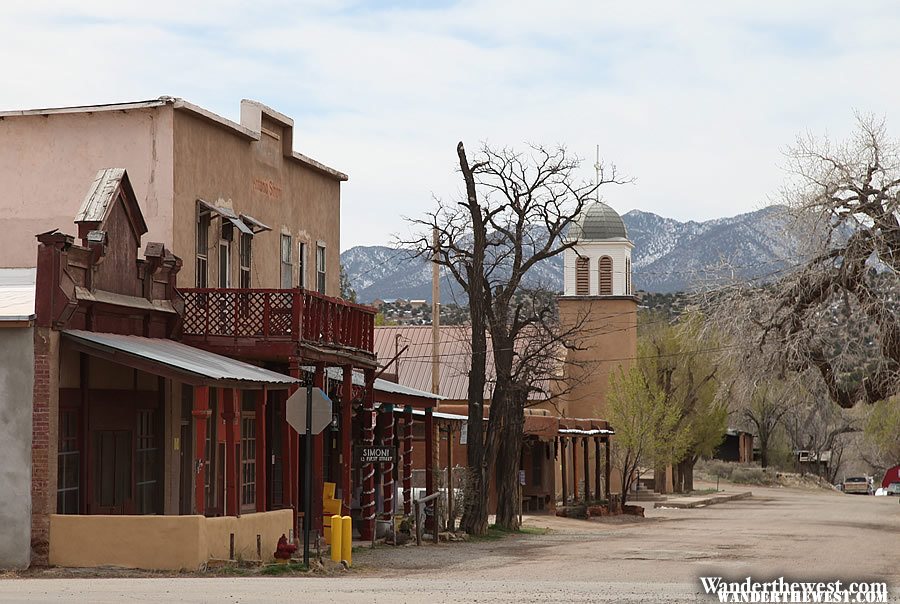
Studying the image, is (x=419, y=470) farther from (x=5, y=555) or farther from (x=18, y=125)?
(x=5, y=555)

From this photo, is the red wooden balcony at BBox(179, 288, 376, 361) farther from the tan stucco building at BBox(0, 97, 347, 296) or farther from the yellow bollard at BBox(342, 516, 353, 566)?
the yellow bollard at BBox(342, 516, 353, 566)

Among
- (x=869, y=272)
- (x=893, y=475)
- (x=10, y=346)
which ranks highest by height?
(x=869, y=272)

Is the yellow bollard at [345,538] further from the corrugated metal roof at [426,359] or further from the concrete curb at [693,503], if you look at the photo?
the concrete curb at [693,503]

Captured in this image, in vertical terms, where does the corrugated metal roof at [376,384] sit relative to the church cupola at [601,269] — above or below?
below

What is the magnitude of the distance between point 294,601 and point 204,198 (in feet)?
38.6

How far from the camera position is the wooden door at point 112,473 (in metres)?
21.5

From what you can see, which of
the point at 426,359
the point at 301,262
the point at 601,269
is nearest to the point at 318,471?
the point at 301,262

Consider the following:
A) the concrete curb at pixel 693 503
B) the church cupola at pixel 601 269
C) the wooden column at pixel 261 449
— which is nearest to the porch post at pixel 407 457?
the wooden column at pixel 261 449

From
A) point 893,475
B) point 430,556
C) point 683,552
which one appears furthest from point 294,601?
point 893,475

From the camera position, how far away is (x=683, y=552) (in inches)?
966

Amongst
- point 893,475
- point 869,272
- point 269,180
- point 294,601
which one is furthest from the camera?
point 893,475

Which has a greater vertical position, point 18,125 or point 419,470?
point 18,125

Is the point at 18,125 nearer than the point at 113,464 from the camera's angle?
No

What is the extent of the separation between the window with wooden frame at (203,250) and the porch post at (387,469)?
539 centimetres
